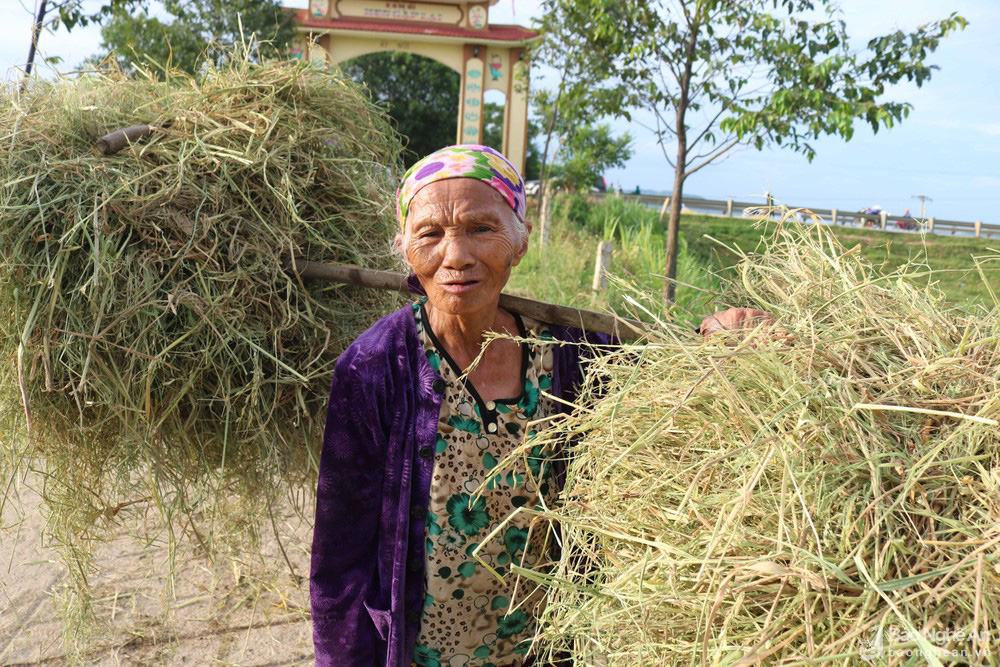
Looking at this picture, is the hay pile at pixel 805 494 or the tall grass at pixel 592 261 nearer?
the hay pile at pixel 805 494

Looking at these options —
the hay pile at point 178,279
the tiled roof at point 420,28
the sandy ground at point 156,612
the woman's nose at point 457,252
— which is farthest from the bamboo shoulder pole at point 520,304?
the tiled roof at point 420,28

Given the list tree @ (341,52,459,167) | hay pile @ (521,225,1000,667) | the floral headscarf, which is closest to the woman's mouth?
the floral headscarf

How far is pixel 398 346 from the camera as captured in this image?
71.3 inches

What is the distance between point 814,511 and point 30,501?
459 centimetres

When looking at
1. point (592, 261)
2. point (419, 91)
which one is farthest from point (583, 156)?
point (419, 91)

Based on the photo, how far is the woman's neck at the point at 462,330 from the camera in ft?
6.00

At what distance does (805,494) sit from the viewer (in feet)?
3.10

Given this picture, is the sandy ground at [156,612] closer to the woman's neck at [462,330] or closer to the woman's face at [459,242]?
the woman's neck at [462,330]

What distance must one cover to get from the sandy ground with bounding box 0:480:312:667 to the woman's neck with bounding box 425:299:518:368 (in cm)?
125

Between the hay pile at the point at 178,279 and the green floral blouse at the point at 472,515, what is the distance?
595mm

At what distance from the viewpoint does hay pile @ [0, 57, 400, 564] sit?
6.51 ft

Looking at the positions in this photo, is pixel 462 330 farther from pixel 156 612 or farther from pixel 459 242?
pixel 156 612

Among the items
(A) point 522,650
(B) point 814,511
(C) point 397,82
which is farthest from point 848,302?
(C) point 397,82

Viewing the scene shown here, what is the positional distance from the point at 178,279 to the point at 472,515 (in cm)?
106
